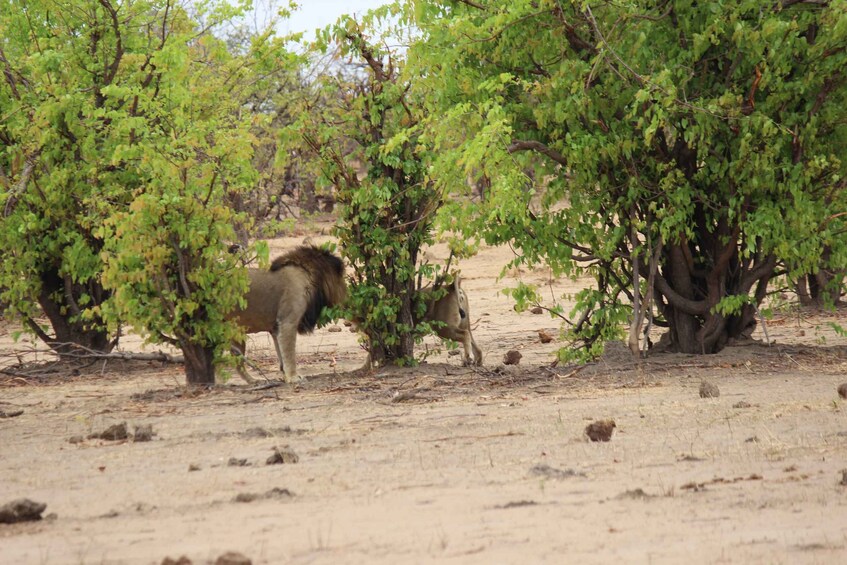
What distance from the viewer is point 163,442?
7609mm

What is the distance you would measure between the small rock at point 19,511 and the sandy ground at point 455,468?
47mm

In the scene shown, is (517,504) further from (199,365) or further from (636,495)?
(199,365)

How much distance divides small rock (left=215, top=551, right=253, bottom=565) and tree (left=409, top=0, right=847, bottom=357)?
5.90m

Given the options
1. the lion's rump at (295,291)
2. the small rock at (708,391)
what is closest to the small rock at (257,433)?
the small rock at (708,391)

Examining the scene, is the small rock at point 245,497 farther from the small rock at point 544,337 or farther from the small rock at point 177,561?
the small rock at point 544,337

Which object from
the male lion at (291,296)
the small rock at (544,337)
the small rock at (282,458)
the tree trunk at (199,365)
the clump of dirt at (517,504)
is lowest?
the clump of dirt at (517,504)

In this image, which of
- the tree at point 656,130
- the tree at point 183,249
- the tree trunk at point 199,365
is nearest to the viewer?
the tree at point 656,130

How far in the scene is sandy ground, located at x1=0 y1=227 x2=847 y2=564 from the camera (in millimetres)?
4609

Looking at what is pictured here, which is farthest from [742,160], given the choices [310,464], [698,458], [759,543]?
[759,543]

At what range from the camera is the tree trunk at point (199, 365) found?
1083 centimetres

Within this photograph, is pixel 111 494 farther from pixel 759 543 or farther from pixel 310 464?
pixel 759 543

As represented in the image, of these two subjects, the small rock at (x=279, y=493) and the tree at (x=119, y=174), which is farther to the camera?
the tree at (x=119, y=174)

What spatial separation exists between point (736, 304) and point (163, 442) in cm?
551

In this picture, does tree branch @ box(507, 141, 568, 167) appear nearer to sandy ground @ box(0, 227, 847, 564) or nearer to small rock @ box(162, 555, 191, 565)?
sandy ground @ box(0, 227, 847, 564)
